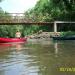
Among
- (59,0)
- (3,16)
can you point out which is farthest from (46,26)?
(59,0)

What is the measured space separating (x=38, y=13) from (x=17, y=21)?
7528mm

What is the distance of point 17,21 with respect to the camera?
3349 inches

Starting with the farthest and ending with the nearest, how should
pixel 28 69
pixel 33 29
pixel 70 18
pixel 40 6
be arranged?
pixel 33 29
pixel 40 6
pixel 70 18
pixel 28 69

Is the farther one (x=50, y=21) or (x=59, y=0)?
(x=50, y=21)

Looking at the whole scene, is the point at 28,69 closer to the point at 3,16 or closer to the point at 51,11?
the point at 51,11

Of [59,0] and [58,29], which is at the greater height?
[59,0]

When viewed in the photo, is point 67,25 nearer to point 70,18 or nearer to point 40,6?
point 70,18

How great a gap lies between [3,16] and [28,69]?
253ft

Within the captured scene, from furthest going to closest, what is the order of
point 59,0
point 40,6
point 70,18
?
point 40,6
point 70,18
point 59,0

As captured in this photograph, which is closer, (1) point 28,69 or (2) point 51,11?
(1) point 28,69

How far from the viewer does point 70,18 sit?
81938 mm

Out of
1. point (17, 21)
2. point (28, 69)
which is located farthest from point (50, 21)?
point (28, 69)

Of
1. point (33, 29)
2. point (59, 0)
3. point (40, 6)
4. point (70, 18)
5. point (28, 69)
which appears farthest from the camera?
point (33, 29)

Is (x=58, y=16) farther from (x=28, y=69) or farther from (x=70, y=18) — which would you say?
(x=28, y=69)
